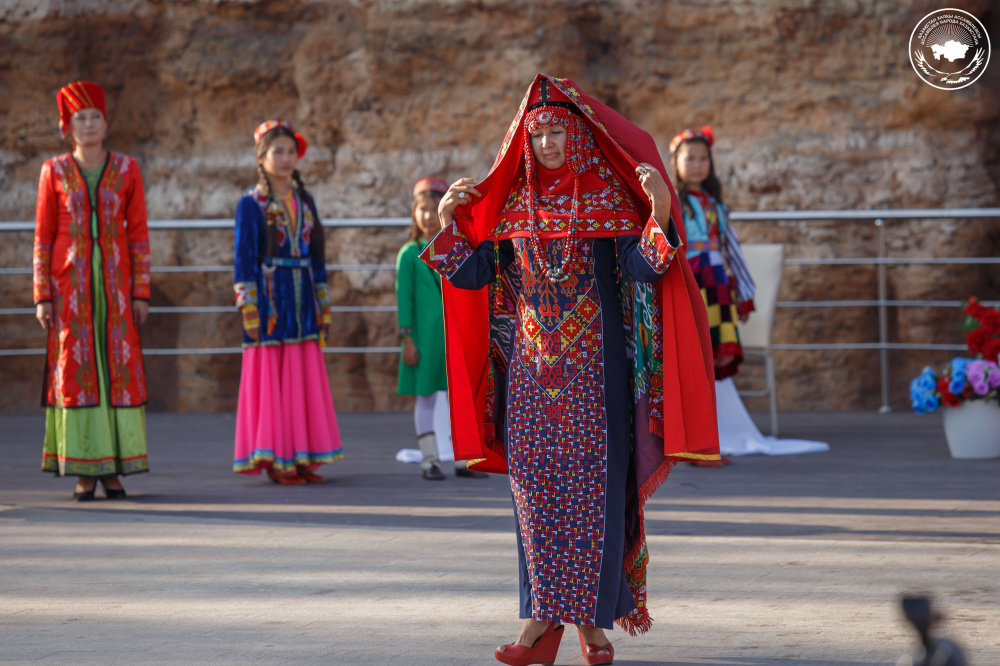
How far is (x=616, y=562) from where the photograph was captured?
2.73 m

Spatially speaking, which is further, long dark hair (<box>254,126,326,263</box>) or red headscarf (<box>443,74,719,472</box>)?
long dark hair (<box>254,126,326,263</box>)

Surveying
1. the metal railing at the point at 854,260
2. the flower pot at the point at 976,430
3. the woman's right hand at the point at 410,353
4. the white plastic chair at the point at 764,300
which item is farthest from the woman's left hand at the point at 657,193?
the metal railing at the point at 854,260

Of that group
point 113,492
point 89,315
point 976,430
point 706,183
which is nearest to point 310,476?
point 113,492

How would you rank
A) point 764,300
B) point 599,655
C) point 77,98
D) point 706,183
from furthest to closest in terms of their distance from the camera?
point 764,300
point 706,183
point 77,98
point 599,655

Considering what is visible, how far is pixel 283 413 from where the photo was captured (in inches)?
214

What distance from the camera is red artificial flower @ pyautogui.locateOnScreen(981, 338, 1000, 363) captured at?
582 cm

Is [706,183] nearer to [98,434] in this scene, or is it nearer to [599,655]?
[98,434]

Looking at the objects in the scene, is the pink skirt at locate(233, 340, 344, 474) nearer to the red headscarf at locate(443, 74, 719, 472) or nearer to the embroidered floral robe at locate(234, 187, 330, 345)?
the embroidered floral robe at locate(234, 187, 330, 345)

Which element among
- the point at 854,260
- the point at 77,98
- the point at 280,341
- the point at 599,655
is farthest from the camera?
the point at 854,260

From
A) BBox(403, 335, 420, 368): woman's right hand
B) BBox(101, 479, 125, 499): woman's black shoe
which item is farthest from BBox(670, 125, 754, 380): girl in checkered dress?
BBox(101, 479, 125, 499): woman's black shoe

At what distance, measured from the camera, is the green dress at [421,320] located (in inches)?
222

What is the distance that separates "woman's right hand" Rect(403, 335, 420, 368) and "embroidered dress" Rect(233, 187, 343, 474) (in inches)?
15.8

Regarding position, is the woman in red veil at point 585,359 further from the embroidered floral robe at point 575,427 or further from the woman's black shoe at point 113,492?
the woman's black shoe at point 113,492

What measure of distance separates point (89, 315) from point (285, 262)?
2.89ft
